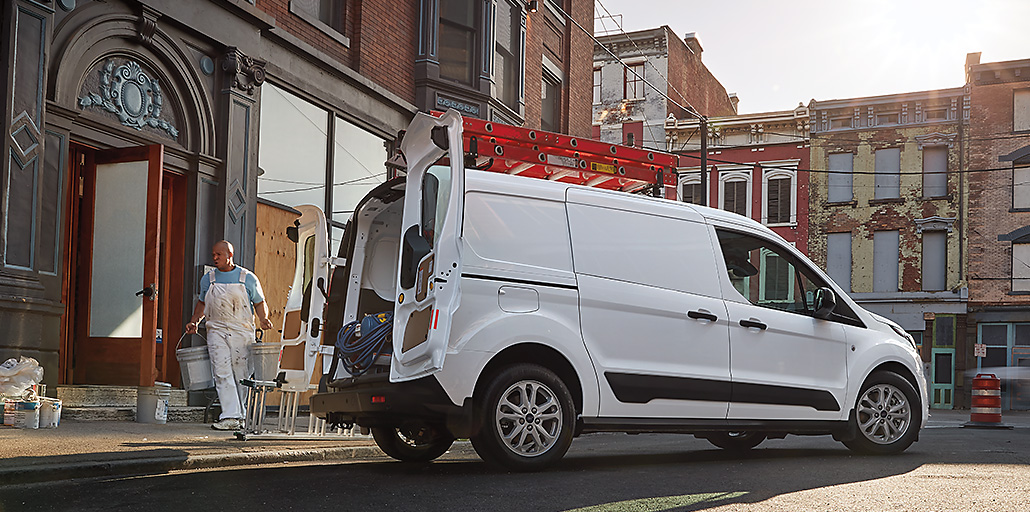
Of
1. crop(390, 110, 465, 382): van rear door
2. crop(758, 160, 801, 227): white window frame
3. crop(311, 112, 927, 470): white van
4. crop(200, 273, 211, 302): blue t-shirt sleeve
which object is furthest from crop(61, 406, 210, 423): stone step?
crop(758, 160, 801, 227): white window frame

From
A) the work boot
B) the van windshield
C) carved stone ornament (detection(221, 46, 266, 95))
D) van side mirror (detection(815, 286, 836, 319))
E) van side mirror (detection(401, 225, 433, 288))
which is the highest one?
carved stone ornament (detection(221, 46, 266, 95))

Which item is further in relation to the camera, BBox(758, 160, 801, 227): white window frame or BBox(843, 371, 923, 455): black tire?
BBox(758, 160, 801, 227): white window frame

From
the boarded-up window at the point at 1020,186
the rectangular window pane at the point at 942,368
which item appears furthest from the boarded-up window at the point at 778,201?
the boarded-up window at the point at 1020,186

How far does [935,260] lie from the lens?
3666 centimetres

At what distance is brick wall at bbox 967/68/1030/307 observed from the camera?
35.5 meters

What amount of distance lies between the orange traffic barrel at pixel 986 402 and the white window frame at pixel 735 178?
840 inches

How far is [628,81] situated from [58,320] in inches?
1356

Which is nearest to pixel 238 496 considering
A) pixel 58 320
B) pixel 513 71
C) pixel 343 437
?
pixel 343 437

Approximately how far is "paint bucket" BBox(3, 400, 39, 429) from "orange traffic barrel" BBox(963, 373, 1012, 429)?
14859 millimetres

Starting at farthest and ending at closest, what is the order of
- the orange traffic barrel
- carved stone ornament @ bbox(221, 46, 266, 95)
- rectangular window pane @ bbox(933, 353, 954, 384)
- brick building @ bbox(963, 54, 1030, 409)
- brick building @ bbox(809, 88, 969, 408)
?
brick building @ bbox(809, 88, 969, 408) < rectangular window pane @ bbox(933, 353, 954, 384) < brick building @ bbox(963, 54, 1030, 409) < the orange traffic barrel < carved stone ornament @ bbox(221, 46, 266, 95)

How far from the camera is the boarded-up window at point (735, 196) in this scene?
39344 millimetres

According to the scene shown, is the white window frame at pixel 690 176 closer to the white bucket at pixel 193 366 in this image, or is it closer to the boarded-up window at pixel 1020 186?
the boarded-up window at pixel 1020 186

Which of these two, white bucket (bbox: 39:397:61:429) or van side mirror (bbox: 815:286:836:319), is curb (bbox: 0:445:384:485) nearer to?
white bucket (bbox: 39:397:61:429)

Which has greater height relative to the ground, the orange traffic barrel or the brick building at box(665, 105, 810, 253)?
the brick building at box(665, 105, 810, 253)
